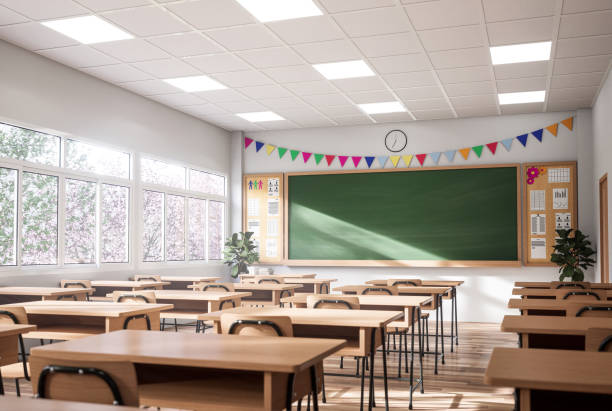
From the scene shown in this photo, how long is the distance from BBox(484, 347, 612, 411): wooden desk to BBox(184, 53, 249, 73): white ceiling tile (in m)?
4.99

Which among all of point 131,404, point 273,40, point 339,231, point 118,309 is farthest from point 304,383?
point 339,231

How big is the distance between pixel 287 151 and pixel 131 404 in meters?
8.58

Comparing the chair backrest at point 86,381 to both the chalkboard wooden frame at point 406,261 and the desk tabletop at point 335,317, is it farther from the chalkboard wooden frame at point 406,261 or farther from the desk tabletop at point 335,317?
the chalkboard wooden frame at point 406,261

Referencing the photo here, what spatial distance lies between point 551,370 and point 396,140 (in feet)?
26.4

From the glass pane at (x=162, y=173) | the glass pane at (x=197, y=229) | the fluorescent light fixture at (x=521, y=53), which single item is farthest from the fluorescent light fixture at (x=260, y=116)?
the fluorescent light fixture at (x=521, y=53)

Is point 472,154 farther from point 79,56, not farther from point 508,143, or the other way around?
point 79,56

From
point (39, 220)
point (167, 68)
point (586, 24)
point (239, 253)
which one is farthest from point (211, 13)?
point (239, 253)

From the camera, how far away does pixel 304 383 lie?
Answer: 2553 mm

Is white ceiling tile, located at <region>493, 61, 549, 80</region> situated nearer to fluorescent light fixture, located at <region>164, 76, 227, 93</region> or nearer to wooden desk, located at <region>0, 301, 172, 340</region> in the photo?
fluorescent light fixture, located at <region>164, 76, 227, 93</region>

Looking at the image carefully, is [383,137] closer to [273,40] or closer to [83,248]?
[273,40]

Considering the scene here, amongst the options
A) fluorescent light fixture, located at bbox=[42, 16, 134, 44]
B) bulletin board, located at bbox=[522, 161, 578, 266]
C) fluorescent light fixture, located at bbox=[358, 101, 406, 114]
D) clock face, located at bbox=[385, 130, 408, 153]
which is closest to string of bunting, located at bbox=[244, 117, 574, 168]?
clock face, located at bbox=[385, 130, 408, 153]

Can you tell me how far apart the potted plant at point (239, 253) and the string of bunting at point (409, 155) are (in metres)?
1.62

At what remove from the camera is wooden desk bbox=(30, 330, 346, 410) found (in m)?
1.97

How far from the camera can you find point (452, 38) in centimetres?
576
